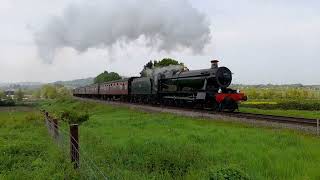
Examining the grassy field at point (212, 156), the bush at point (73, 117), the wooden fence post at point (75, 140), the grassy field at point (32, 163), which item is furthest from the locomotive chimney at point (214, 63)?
the wooden fence post at point (75, 140)

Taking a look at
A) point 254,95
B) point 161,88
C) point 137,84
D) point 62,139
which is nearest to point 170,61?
point 254,95

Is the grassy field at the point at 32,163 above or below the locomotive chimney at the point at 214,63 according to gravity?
below

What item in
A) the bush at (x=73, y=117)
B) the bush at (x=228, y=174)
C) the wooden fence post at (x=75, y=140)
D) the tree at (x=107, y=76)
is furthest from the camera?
the tree at (x=107, y=76)

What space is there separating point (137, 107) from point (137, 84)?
7875mm

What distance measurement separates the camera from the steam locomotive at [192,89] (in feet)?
96.1

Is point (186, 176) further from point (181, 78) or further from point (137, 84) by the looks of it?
point (137, 84)

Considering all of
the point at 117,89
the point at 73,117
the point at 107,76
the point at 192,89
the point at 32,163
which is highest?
the point at 107,76

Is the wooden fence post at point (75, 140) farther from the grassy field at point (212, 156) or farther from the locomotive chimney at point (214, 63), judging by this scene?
the locomotive chimney at point (214, 63)

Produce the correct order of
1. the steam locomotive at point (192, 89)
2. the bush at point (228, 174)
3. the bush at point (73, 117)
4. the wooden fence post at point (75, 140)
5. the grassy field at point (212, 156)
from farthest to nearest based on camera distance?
the steam locomotive at point (192, 89) < the bush at point (73, 117) < the grassy field at point (212, 156) < the wooden fence post at point (75, 140) < the bush at point (228, 174)

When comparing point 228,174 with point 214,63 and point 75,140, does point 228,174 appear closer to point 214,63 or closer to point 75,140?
point 75,140

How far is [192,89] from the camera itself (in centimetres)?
3206

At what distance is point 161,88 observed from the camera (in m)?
37.9

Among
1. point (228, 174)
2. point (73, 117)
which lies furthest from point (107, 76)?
point (228, 174)

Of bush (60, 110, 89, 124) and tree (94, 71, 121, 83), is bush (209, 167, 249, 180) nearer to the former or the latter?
bush (60, 110, 89, 124)
